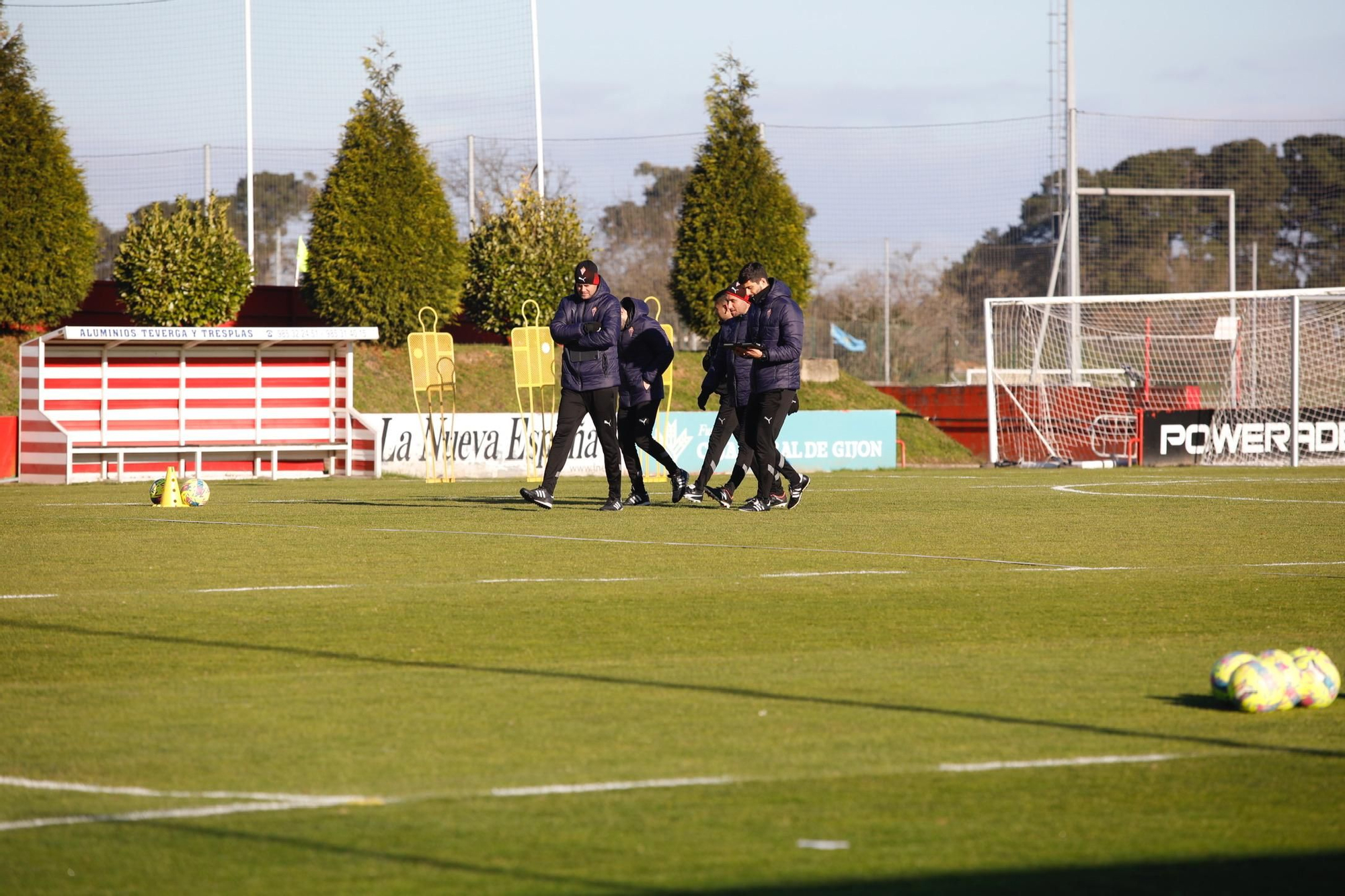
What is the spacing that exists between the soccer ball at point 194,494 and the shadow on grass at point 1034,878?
523 inches

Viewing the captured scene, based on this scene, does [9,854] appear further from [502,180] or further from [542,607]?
[502,180]

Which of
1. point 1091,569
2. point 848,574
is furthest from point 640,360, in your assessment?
point 1091,569

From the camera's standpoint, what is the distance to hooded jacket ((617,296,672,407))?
657 inches

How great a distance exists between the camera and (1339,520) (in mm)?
14789

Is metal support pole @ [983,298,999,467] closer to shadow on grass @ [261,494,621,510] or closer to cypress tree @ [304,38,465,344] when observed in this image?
cypress tree @ [304,38,465,344]

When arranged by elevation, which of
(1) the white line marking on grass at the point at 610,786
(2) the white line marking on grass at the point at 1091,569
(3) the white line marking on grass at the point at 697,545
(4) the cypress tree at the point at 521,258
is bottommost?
(2) the white line marking on grass at the point at 1091,569

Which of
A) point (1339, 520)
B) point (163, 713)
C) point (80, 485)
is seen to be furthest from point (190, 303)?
point (163, 713)

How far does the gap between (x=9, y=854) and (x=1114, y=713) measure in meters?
→ 3.68

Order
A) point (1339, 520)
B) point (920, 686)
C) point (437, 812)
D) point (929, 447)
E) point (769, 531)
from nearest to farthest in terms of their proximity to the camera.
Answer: point (437, 812)
point (920, 686)
point (769, 531)
point (1339, 520)
point (929, 447)

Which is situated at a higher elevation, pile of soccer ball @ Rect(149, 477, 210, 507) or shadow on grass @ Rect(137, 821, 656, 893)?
pile of soccer ball @ Rect(149, 477, 210, 507)

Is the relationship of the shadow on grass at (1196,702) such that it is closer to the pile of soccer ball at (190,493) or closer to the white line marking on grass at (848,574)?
the white line marking on grass at (848,574)

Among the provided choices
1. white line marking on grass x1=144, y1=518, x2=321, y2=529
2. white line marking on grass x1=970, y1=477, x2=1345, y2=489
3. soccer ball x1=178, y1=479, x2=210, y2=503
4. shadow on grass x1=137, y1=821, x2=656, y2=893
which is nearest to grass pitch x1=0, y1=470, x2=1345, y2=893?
shadow on grass x1=137, y1=821, x2=656, y2=893

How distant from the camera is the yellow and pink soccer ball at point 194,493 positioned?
16.7 metres

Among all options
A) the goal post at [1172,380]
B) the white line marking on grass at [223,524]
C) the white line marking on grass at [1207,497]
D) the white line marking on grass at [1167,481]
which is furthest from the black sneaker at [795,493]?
the goal post at [1172,380]
